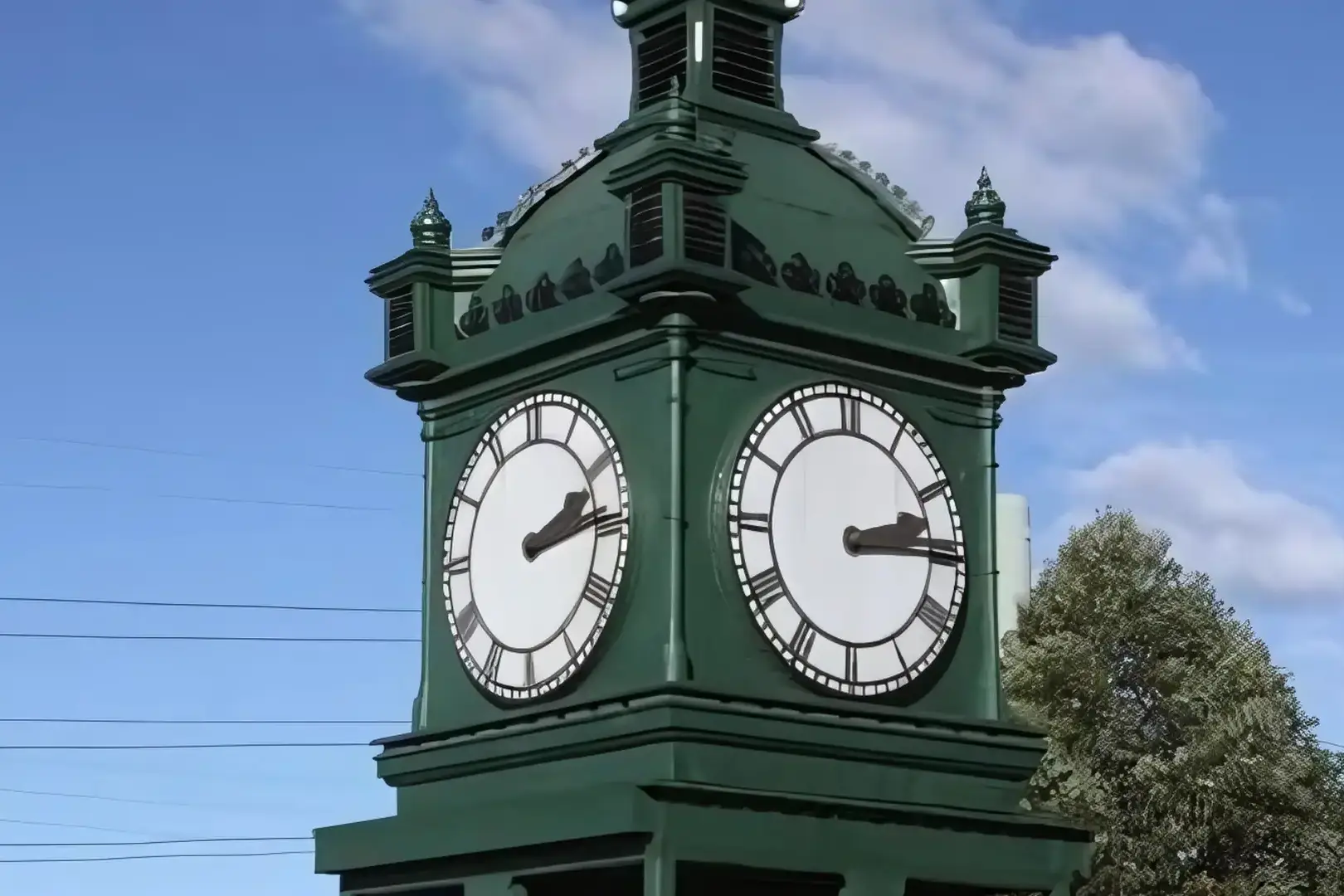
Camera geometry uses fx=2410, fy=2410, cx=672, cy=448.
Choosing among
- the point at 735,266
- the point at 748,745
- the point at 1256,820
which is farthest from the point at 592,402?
the point at 1256,820

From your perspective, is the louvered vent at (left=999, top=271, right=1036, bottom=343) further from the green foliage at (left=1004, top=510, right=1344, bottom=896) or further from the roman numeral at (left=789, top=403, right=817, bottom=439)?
the green foliage at (left=1004, top=510, right=1344, bottom=896)

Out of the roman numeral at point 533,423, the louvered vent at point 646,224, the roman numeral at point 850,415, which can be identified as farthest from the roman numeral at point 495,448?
the roman numeral at point 850,415

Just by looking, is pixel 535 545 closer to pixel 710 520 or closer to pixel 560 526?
pixel 560 526

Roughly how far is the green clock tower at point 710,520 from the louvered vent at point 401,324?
0.6 inches

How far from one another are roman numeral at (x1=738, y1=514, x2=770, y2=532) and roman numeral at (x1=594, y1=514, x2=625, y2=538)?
392mm

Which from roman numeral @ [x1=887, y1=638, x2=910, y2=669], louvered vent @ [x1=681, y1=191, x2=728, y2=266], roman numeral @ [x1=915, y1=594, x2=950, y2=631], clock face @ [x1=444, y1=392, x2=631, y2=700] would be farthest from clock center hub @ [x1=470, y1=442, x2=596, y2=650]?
roman numeral @ [x1=915, y1=594, x2=950, y2=631]

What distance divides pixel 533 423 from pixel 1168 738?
1875 centimetres

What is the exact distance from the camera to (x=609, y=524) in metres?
7.98

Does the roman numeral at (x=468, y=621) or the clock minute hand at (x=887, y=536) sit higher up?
the clock minute hand at (x=887, y=536)

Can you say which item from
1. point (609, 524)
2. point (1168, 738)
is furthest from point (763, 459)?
point (1168, 738)

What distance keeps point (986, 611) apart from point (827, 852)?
127 cm

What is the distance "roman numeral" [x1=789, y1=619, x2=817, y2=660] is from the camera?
792 centimetres

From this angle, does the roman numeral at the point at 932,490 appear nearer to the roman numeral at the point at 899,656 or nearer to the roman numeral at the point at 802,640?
the roman numeral at the point at 899,656

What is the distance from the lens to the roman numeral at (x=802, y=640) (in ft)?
26.0
